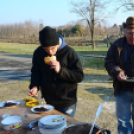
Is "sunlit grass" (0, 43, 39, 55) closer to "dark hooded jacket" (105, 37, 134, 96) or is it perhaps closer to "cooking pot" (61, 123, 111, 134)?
"dark hooded jacket" (105, 37, 134, 96)

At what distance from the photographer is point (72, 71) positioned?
66.7 inches

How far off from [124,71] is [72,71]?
691 millimetres

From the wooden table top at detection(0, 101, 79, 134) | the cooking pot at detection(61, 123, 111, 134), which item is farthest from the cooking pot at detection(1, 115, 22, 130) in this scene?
the cooking pot at detection(61, 123, 111, 134)

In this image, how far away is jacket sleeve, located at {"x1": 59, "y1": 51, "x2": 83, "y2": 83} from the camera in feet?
5.27

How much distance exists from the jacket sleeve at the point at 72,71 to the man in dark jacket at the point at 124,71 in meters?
0.49

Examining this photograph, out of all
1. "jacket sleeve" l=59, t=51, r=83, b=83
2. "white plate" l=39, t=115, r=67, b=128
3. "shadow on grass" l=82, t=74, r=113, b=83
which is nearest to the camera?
"white plate" l=39, t=115, r=67, b=128

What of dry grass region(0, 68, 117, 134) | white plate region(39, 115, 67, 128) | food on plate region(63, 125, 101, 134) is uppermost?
food on plate region(63, 125, 101, 134)

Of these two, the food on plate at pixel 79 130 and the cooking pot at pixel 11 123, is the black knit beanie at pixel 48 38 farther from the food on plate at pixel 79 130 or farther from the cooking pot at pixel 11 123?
the food on plate at pixel 79 130

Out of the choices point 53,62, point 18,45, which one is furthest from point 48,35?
point 18,45

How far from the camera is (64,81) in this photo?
174 centimetres

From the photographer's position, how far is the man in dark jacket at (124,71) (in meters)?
1.93

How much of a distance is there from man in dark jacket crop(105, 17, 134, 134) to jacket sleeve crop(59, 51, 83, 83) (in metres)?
0.49

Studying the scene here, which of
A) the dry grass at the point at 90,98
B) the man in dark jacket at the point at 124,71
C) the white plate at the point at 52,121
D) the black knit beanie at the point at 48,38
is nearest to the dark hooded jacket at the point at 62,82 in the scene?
the black knit beanie at the point at 48,38

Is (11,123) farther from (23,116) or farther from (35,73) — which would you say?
(35,73)
